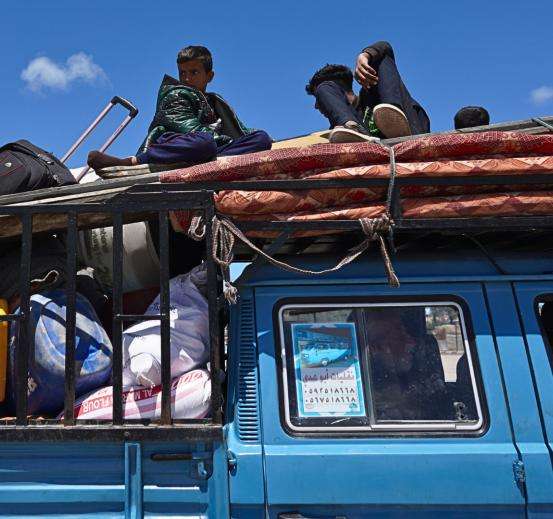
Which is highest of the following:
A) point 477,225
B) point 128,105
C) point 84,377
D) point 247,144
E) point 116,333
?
point 128,105

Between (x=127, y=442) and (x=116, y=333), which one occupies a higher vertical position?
(x=116, y=333)

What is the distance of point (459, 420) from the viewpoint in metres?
2.10

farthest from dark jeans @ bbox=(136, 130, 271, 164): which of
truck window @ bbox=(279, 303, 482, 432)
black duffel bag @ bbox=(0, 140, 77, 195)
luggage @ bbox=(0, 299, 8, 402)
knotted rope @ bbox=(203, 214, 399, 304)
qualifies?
luggage @ bbox=(0, 299, 8, 402)

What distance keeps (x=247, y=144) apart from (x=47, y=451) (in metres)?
1.74

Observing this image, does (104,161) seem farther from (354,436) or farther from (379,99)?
(354,436)

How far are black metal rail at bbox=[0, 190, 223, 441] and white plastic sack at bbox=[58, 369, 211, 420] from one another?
0.05 m

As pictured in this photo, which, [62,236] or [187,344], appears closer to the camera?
[187,344]

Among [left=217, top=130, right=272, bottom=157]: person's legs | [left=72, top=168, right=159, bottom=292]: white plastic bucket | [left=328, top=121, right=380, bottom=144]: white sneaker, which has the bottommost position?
[left=72, top=168, right=159, bottom=292]: white plastic bucket

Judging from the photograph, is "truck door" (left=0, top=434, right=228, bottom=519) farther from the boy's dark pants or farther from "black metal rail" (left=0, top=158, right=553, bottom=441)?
the boy's dark pants

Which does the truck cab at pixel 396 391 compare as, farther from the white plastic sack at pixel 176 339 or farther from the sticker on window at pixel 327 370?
the white plastic sack at pixel 176 339

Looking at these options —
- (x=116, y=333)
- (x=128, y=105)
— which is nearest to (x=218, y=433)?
(x=116, y=333)

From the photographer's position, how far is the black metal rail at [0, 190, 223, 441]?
2.04 meters

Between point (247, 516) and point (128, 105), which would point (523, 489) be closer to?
point (247, 516)

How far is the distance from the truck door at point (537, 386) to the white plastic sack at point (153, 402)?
1286mm
